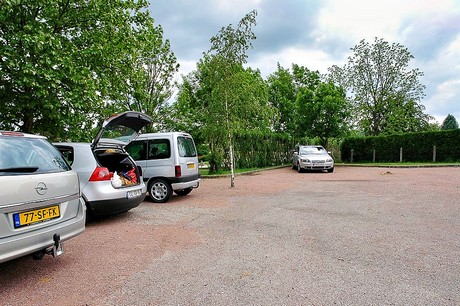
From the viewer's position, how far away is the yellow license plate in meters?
2.95

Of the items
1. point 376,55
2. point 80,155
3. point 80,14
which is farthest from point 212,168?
point 376,55

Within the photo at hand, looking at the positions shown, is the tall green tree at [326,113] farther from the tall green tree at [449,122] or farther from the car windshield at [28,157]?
the tall green tree at [449,122]

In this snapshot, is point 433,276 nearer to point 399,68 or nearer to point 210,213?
point 210,213

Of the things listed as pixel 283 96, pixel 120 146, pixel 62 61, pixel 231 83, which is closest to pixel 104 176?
pixel 120 146

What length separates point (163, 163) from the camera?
7.82 meters

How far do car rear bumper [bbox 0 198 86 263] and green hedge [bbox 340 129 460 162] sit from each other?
937 inches

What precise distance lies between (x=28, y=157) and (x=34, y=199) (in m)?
0.51

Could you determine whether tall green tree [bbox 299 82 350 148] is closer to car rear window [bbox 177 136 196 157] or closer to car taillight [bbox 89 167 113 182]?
car rear window [bbox 177 136 196 157]

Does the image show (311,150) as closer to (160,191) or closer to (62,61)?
(160,191)

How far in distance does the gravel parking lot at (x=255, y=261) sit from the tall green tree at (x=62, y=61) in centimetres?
460

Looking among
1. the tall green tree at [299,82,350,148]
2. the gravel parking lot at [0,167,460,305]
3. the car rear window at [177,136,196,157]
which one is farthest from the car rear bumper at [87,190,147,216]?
the tall green tree at [299,82,350,148]

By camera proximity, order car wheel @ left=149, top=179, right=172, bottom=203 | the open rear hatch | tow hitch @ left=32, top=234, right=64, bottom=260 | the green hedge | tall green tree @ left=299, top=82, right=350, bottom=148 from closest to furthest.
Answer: tow hitch @ left=32, top=234, right=64, bottom=260 < the open rear hatch < car wheel @ left=149, top=179, right=172, bottom=203 < the green hedge < tall green tree @ left=299, top=82, right=350, bottom=148

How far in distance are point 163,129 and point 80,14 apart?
408 inches

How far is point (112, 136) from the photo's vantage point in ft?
21.7
